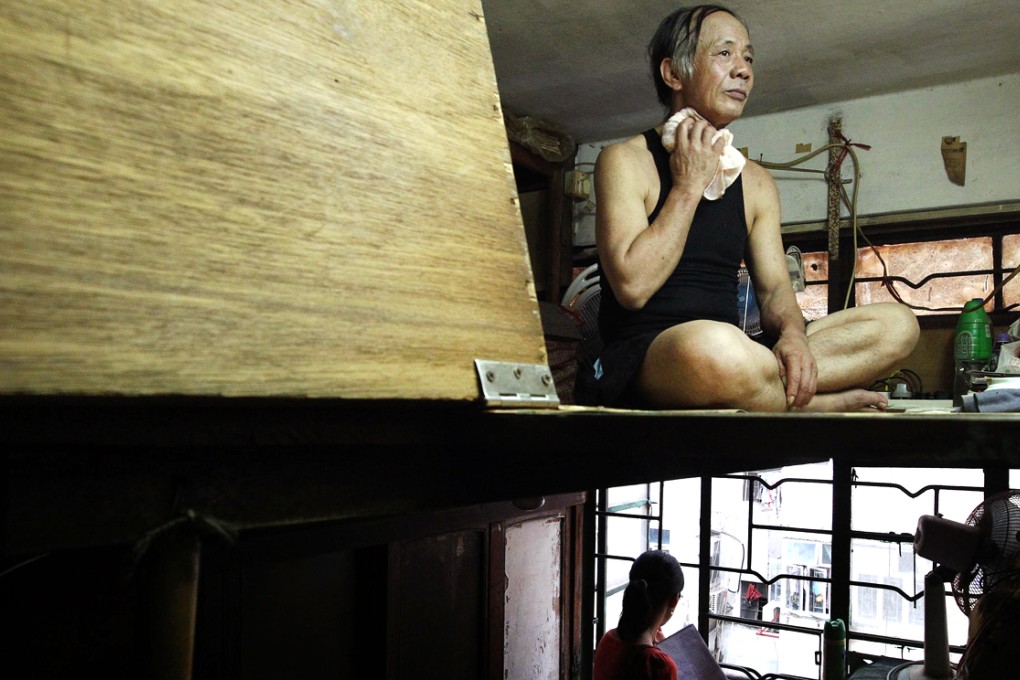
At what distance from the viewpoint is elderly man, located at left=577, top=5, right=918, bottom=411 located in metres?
1.29

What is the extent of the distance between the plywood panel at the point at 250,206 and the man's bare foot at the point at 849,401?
91 centimetres

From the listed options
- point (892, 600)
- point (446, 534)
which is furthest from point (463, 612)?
point (892, 600)

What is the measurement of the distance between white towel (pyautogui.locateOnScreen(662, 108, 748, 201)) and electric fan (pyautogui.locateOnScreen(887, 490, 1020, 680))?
6.92 feet

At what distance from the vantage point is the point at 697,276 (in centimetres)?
179

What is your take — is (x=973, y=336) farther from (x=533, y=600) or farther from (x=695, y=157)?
(x=695, y=157)

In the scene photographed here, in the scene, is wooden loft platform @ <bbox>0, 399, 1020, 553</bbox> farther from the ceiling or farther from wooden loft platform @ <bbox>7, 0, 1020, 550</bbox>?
the ceiling

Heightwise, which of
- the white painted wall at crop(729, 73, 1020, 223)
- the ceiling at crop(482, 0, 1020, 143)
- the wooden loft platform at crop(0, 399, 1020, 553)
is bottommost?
the wooden loft platform at crop(0, 399, 1020, 553)

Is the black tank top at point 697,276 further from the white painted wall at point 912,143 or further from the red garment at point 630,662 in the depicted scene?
the white painted wall at point 912,143

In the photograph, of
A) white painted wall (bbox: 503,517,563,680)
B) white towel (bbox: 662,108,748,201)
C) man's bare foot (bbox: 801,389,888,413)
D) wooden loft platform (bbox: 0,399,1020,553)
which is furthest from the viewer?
white painted wall (bbox: 503,517,563,680)

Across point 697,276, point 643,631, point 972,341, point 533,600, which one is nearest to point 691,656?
point 643,631

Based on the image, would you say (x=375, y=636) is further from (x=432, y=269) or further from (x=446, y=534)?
(x=432, y=269)

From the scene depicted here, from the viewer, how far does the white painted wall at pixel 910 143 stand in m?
4.25

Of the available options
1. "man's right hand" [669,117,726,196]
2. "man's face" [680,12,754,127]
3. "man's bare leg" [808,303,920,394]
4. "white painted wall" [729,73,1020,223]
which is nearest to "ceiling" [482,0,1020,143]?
"white painted wall" [729,73,1020,223]

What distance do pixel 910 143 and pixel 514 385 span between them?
448 cm
